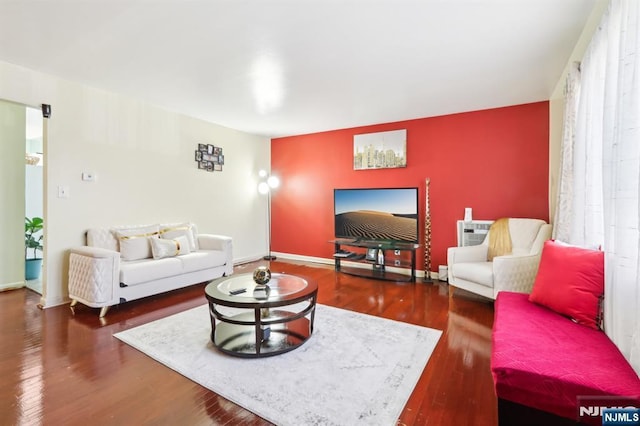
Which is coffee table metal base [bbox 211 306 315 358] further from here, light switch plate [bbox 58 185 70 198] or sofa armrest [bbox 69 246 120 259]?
light switch plate [bbox 58 185 70 198]

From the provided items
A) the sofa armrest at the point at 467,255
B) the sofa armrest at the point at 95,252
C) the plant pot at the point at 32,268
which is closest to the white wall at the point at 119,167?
the sofa armrest at the point at 95,252

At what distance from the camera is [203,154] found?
4836 mm

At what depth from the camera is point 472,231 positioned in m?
4.11

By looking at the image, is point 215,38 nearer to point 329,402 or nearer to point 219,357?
point 219,357

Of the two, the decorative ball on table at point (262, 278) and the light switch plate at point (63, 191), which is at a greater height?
the light switch plate at point (63, 191)

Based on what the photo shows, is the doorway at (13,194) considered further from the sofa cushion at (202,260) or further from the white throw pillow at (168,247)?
the sofa cushion at (202,260)

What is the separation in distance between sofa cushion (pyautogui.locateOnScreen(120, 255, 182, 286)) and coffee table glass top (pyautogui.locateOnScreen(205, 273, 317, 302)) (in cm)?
115

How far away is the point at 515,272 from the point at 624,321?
1677mm

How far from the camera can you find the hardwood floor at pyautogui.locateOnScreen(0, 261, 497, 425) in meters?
1.60

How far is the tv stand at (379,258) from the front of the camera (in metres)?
4.39

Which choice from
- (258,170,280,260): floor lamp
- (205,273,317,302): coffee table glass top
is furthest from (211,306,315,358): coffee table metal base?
(258,170,280,260): floor lamp

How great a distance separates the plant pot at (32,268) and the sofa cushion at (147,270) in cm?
202

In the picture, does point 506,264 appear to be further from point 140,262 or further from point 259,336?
point 140,262

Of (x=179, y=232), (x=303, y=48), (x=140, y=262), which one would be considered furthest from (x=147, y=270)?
(x=303, y=48)
